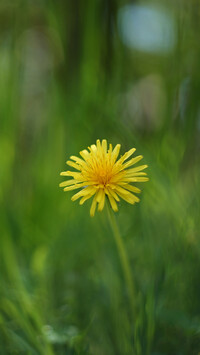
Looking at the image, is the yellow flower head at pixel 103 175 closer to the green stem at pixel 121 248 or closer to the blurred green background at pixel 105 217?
the green stem at pixel 121 248

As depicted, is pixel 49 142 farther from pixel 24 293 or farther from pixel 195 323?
pixel 195 323

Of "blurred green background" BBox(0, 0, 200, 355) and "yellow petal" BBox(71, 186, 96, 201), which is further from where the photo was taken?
"blurred green background" BBox(0, 0, 200, 355)

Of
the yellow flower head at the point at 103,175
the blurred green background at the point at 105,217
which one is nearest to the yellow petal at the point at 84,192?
the yellow flower head at the point at 103,175

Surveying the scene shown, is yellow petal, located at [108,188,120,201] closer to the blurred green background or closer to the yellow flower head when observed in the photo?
the yellow flower head

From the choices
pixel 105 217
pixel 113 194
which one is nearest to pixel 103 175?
pixel 113 194

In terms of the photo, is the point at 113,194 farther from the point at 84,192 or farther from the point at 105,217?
the point at 105,217

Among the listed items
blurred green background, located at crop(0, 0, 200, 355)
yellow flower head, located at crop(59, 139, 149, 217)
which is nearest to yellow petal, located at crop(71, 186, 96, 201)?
yellow flower head, located at crop(59, 139, 149, 217)

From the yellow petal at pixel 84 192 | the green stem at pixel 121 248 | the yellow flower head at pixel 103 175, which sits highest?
the yellow flower head at pixel 103 175

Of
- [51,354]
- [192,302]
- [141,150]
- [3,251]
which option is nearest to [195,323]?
[192,302]
